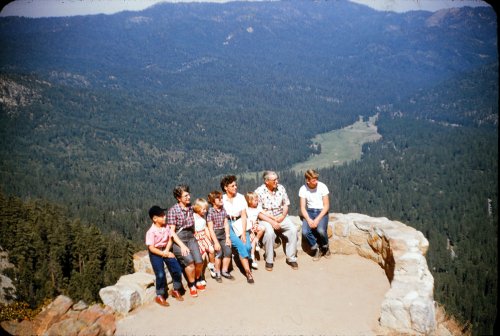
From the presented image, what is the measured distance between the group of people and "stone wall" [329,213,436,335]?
3.26 feet

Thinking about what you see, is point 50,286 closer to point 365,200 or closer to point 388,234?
point 388,234

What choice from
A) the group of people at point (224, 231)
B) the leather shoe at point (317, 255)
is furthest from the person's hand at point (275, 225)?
the leather shoe at point (317, 255)

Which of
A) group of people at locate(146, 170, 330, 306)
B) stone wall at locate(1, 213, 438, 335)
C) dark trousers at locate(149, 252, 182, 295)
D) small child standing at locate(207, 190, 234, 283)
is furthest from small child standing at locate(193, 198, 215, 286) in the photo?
stone wall at locate(1, 213, 438, 335)

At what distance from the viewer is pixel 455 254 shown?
104375mm

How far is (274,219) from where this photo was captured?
1119cm

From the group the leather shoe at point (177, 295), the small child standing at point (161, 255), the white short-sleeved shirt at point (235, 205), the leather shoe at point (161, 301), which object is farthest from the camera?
the white short-sleeved shirt at point (235, 205)

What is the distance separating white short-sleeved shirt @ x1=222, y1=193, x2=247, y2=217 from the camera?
34.9 ft

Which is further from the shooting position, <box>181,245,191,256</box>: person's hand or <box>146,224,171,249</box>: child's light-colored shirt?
<box>181,245,191,256</box>: person's hand

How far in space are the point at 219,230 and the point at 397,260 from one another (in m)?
4.56

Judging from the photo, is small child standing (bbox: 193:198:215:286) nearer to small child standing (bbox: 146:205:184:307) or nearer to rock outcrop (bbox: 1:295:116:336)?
small child standing (bbox: 146:205:184:307)

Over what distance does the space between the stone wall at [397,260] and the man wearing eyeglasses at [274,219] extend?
6.04 feet

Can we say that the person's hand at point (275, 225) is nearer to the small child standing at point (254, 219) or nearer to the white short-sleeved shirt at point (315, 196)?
the small child standing at point (254, 219)

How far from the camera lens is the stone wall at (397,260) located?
764cm

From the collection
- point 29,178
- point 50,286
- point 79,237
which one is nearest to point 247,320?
point 50,286
